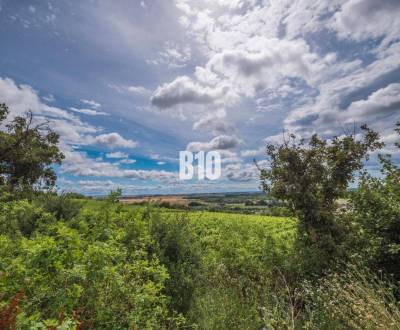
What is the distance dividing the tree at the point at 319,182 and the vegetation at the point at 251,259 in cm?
3

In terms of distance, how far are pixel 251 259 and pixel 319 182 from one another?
310 centimetres

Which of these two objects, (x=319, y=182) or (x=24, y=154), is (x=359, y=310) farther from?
(x=24, y=154)

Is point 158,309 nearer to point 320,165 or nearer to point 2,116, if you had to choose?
point 320,165

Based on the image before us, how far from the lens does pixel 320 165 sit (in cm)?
852

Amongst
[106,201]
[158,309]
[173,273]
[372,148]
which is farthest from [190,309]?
[372,148]

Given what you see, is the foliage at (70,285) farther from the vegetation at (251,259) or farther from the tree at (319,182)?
the tree at (319,182)

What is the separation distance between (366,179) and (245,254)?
4109 millimetres

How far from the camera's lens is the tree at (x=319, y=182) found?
8.16 metres

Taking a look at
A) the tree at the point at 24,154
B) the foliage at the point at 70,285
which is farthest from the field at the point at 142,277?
the tree at the point at 24,154

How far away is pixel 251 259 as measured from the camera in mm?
9320

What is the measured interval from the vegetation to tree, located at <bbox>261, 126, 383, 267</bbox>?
29 millimetres

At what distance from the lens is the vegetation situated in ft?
13.3

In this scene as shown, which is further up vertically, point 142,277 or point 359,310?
point 142,277

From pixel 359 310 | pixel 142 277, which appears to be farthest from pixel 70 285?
pixel 359 310
